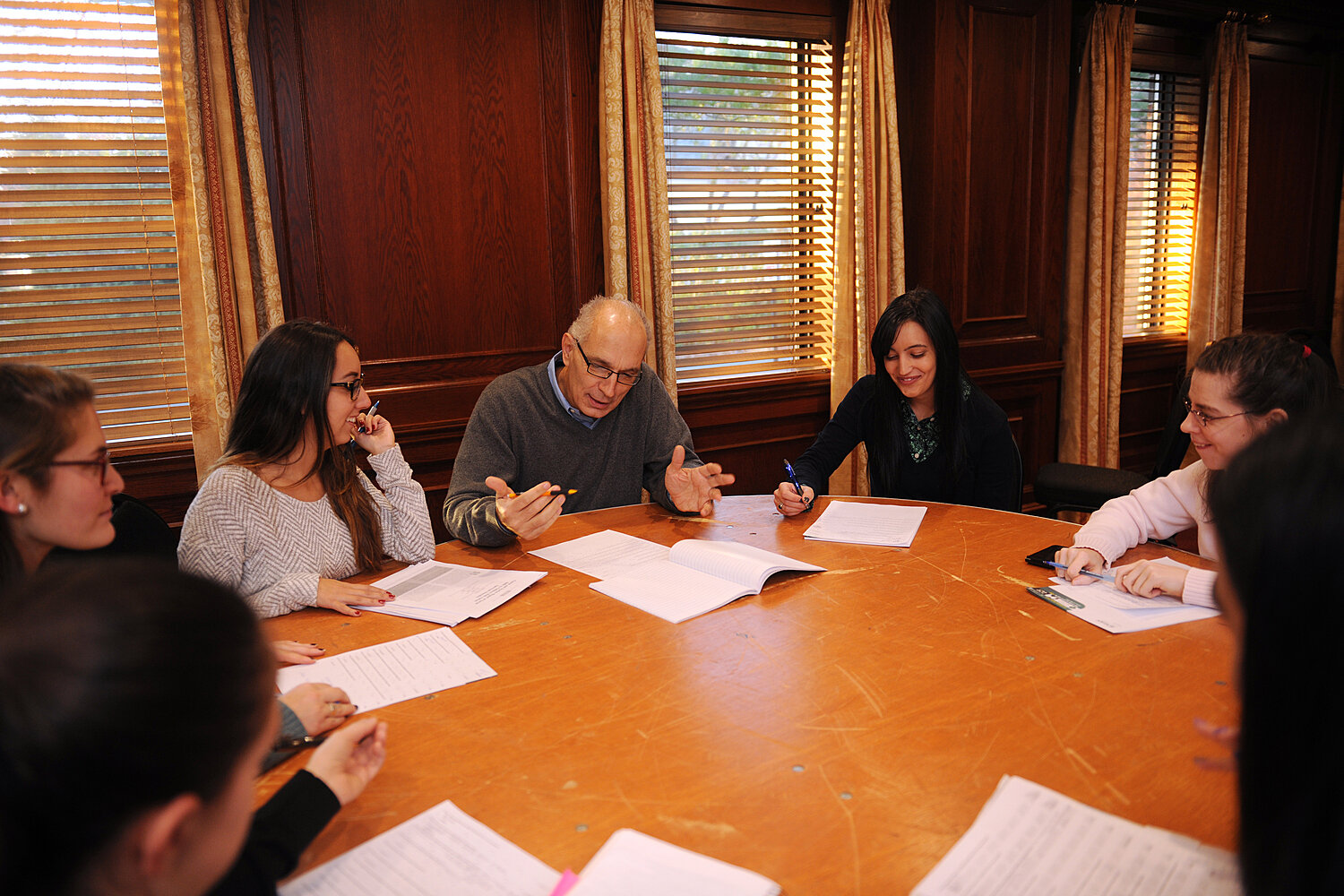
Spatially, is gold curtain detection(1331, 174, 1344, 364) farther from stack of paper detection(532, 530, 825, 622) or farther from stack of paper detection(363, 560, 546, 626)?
stack of paper detection(363, 560, 546, 626)

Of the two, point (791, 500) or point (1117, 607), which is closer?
point (1117, 607)

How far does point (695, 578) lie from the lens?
179 centimetres

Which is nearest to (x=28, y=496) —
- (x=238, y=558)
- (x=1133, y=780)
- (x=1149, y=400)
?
(x=238, y=558)

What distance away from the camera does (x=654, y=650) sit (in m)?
1.44

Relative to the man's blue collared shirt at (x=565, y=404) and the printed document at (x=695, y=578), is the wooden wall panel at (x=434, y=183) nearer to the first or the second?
the man's blue collared shirt at (x=565, y=404)

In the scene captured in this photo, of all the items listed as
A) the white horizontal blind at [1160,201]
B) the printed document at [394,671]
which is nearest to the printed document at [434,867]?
the printed document at [394,671]

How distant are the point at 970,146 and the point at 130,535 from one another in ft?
12.2

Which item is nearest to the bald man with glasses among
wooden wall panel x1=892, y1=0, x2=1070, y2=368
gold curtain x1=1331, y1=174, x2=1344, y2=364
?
wooden wall panel x1=892, y1=0, x2=1070, y2=368

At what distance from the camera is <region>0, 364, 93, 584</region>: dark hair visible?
1.25 metres

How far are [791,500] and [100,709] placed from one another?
181cm

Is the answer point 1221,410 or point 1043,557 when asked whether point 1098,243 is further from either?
point 1043,557

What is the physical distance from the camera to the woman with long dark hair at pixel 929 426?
254cm

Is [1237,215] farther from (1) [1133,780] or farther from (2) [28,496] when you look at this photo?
(2) [28,496]

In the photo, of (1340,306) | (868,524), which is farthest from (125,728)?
(1340,306)
